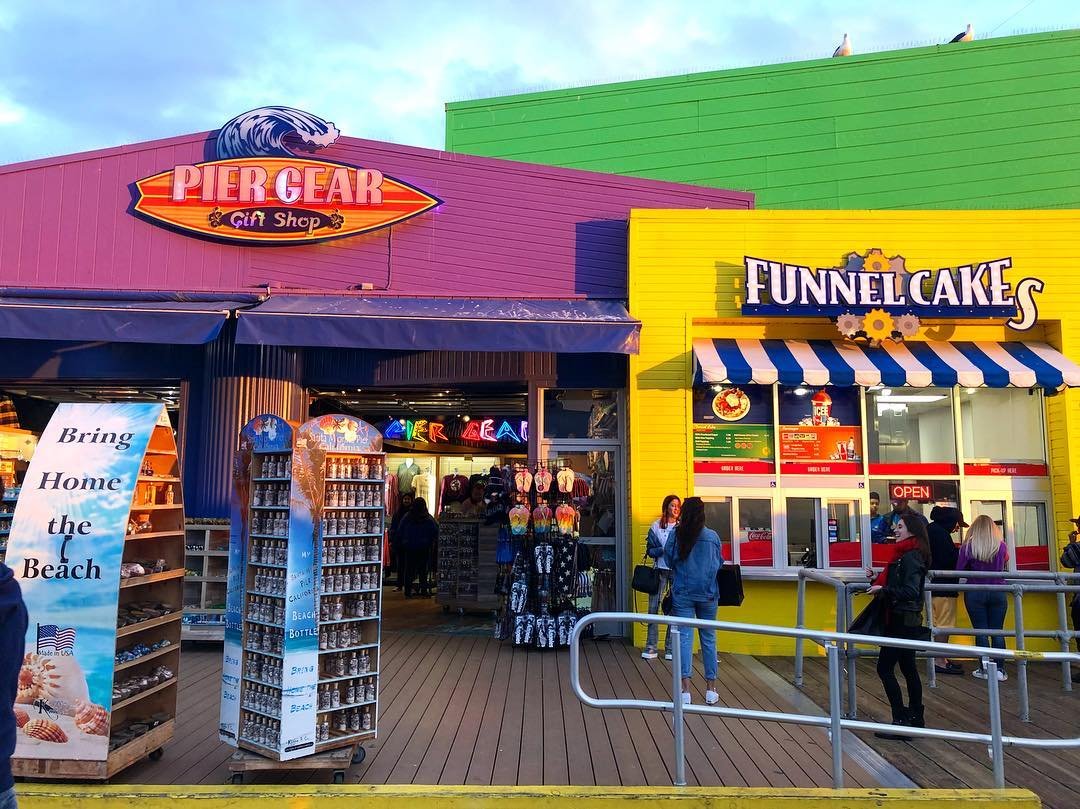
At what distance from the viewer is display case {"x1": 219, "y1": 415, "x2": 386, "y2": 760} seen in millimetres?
4496

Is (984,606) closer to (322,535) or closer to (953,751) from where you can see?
(953,751)

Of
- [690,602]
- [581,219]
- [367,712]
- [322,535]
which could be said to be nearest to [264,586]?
[322,535]

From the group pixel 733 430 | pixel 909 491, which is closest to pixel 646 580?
pixel 733 430

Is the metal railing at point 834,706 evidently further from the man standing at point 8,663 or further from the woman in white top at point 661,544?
the woman in white top at point 661,544

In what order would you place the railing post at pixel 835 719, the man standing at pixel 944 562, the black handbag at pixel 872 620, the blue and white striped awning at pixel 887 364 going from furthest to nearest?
the blue and white striped awning at pixel 887 364 → the man standing at pixel 944 562 → the black handbag at pixel 872 620 → the railing post at pixel 835 719

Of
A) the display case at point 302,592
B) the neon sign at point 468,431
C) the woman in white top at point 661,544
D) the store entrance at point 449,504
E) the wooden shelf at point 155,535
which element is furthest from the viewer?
the neon sign at point 468,431

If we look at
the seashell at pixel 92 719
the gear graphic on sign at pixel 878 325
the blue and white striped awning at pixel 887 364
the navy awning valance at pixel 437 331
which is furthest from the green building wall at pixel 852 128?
the seashell at pixel 92 719

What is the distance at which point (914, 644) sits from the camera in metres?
4.34

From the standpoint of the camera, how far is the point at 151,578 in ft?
16.2

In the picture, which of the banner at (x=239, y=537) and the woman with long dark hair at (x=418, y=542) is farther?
the woman with long dark hair at (x=418, y=542)

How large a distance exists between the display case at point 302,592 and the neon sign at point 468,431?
6098 mm

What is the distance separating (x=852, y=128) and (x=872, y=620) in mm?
12597

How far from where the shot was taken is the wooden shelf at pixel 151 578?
4.68 meters

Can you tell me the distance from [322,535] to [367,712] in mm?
1173
